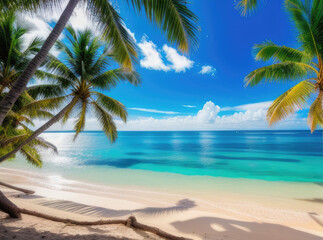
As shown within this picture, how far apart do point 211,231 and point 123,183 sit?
22.9 ft

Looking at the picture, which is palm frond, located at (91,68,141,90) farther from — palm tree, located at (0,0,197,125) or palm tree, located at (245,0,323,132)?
palm tree, located at (245,0,323,132)

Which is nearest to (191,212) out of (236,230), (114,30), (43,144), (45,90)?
(236,230)

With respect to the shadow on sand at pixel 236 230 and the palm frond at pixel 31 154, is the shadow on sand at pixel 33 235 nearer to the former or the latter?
the shadow on sand at pixel 236 230

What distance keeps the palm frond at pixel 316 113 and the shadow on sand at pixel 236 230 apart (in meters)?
3.84

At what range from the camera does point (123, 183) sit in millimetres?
9883

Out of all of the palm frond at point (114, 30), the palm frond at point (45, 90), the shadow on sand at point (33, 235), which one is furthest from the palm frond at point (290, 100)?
the palm frond at point (45, 90)

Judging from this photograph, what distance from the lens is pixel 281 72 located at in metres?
6.02

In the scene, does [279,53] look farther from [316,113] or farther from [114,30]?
[114,30]

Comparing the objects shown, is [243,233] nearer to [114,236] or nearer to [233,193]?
[114,236]

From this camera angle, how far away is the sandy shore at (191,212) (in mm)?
3125

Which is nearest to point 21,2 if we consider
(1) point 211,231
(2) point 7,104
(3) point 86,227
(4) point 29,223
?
(2) point 7,104

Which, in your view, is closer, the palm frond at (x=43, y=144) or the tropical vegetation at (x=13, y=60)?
the tropical vegetation at (x=13, y=60)

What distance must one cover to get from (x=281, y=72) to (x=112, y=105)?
722 centimetres

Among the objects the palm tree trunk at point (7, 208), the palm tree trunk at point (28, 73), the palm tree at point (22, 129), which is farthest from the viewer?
the palm tree at point (22, 129)
